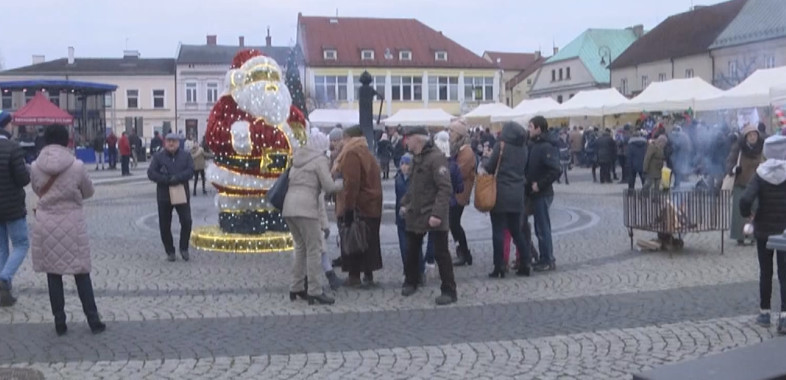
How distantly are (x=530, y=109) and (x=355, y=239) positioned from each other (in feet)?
88.4

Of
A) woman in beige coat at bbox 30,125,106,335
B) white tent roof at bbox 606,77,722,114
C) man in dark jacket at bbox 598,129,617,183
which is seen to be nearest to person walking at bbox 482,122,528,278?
woman in beige coat at bbox 30,125,106,335

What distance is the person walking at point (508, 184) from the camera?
1043 centimetres

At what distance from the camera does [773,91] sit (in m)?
17.3

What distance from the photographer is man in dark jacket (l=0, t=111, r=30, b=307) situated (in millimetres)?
8977

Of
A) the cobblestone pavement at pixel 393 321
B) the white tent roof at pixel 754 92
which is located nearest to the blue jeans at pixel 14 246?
the cobblestone pavement at pixel 393 321

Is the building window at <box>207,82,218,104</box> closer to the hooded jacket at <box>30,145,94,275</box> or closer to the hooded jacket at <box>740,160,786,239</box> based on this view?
the hooded jacket at <box>30,145,94,275</box>

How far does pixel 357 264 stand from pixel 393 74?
6410cm

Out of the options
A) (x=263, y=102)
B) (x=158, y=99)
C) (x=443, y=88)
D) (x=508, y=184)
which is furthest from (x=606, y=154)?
(x=158, y=99)

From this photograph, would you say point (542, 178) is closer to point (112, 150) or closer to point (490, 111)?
point (490, 111)

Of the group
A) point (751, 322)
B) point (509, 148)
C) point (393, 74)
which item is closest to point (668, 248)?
point (509, 148)

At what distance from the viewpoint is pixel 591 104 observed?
31.3 meters

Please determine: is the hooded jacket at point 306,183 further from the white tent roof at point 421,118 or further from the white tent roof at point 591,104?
the white tent roof at point 421,118

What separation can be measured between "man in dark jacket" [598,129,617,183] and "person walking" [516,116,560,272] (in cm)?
1647

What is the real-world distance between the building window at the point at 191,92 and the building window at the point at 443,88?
63.7 feet
